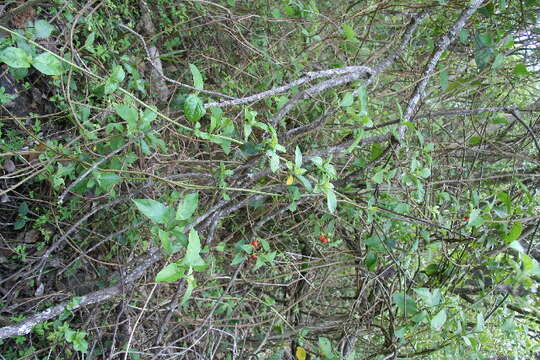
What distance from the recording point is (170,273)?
1.05m

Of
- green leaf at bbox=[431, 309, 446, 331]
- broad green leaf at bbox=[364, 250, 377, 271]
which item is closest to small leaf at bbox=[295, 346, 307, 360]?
broad green leaf at bbox=[364, 250, 377, 271]

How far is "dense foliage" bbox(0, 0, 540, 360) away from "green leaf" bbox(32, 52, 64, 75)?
34cm

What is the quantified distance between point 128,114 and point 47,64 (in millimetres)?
241

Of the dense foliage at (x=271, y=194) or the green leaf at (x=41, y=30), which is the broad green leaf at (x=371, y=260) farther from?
the green leaf at (x=41, y=30)

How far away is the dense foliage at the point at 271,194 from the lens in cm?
163

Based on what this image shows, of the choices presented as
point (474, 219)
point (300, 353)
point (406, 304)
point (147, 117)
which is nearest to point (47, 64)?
point (147, 117)

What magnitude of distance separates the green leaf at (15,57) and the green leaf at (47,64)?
0.06ft

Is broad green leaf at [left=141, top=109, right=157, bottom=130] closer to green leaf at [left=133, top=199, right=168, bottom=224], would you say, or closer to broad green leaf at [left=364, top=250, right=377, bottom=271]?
green leaf at [left=133, top=199, right=168, bottom=224]

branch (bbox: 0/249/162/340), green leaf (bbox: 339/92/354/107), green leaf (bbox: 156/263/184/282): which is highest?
green leaf (bbox: 339/92/354/107)

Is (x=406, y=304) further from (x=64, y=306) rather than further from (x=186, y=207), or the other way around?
(x=64, y=306)

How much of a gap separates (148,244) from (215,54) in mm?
1116

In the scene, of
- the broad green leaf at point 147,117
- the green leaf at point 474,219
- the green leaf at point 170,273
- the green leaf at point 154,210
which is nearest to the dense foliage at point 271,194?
the green leaf at point 474,219

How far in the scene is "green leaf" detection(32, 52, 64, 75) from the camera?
100 centimetres

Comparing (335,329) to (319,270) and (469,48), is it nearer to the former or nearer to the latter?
(319,270)
